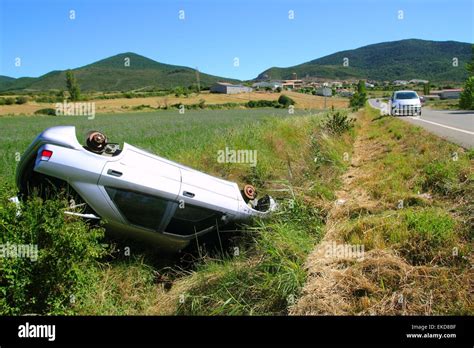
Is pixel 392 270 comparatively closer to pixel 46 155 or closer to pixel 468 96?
pixel 46 155

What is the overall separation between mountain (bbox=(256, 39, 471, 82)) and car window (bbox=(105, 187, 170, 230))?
83952 mm

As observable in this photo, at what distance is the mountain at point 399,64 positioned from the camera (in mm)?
87875

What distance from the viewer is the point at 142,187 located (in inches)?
169

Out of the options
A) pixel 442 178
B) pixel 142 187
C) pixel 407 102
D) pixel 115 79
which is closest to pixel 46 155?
pixel 142 187

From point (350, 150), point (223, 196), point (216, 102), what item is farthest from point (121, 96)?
point (223, 196)

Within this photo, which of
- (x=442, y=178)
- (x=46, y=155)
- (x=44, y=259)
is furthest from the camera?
(x=442, y=178)

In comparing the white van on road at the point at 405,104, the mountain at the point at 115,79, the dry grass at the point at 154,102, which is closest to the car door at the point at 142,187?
the white van on road at the point at 405,104

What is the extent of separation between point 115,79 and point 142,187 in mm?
97274

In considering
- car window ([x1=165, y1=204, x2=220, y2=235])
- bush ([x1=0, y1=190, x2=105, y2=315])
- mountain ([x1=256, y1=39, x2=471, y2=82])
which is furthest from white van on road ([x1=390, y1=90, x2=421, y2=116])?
mountain ([x1=256, y1=39, x2=471, y2=82])

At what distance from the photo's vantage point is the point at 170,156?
804 cm

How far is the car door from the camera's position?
4.16m

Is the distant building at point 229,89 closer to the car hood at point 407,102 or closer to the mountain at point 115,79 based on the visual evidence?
the mountain at point 115,79
